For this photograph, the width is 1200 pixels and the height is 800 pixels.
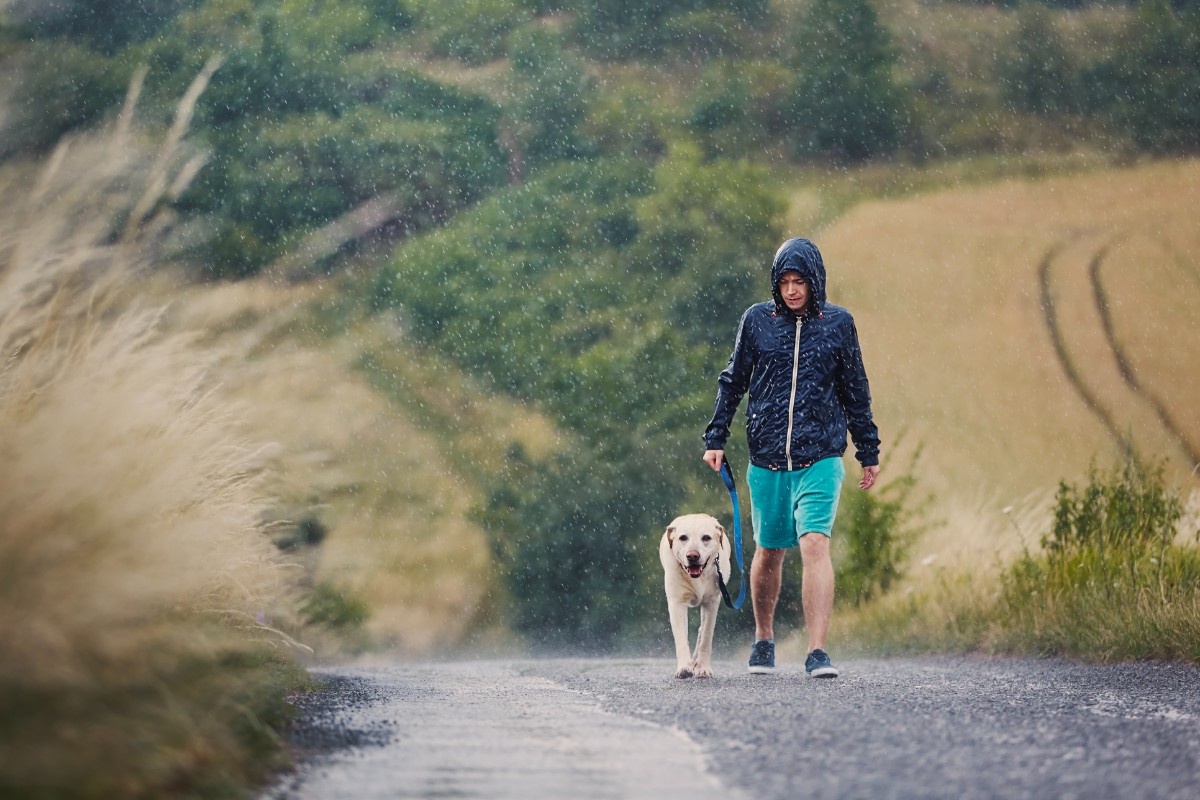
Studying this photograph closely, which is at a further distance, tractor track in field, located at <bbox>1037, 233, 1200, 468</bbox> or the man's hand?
tractor track in field, located at <bbox>1037, 233, 1200, 468</bbox>

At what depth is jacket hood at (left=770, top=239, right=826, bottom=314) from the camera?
27.1 feet

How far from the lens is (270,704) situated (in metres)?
5.40

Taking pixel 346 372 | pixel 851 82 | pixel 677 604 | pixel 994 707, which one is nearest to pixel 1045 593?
pixel 677 604

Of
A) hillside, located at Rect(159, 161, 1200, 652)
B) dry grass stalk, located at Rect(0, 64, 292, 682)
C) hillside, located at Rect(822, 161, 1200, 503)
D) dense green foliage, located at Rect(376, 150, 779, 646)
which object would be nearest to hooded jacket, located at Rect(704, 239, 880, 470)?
dry grass stalk, located at Rect(0, 64, 292, 682)

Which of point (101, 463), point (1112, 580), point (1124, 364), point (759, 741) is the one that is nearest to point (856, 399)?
point (1112, 580)

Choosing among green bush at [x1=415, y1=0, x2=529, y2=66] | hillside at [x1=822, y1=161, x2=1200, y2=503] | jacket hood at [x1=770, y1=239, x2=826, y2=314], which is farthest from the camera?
green bush at [x1=415, y1=0, x2=529, y2=66]

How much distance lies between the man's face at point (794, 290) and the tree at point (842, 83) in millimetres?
29075

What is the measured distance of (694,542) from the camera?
8438 mm

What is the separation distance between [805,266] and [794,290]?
0.44 feet

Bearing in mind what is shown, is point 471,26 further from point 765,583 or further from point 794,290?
point 765,583

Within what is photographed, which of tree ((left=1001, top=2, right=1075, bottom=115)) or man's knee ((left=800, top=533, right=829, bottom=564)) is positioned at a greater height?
tree ((left=1001, top=2, right=1075, bottom=115))

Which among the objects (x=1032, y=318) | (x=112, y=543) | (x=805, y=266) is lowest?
(x=112, y=543)

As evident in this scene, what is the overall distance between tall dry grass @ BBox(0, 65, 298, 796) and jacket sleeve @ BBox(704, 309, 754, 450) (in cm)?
241

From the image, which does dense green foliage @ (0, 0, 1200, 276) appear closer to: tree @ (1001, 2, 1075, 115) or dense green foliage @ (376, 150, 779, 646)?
tree @ (1001, 2, 1075, 115)
